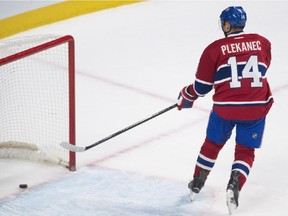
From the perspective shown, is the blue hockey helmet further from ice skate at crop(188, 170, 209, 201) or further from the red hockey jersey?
ice skate at crop(188, 170, 209, 201)

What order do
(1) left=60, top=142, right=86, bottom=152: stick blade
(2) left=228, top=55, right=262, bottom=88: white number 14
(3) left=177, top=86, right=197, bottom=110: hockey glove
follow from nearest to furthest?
(2) left=228, top=55, right=262, bottom=88: white number 14 < (3) left=177, top=86, right=197, bottom=110: hockey glove < (1) left=60, top=142, right=86, bottom=152: stick blade

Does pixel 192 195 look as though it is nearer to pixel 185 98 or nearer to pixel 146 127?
pixel 185 98

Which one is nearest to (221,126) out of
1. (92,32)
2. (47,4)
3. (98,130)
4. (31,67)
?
(98,130)

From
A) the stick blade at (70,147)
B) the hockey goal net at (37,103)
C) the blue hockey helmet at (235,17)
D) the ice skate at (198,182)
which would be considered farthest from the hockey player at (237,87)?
the hockey goal net at (37,103)

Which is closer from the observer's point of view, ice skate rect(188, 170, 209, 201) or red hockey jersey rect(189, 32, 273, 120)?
red hockey jersey rect(189, 32, 273, 120)

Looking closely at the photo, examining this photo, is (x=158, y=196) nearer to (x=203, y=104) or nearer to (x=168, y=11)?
(x=203, y=104)

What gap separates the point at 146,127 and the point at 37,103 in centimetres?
63

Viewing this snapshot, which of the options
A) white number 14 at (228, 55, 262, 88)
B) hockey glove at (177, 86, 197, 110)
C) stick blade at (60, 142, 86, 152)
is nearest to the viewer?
white number 14 at (228, 55, 262, 88)

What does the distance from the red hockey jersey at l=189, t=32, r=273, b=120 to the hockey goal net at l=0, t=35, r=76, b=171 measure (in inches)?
30.2

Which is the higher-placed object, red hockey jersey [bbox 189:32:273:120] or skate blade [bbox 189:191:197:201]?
red hockey jersey [bbox 189:32:273:120]

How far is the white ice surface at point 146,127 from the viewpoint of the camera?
439cm

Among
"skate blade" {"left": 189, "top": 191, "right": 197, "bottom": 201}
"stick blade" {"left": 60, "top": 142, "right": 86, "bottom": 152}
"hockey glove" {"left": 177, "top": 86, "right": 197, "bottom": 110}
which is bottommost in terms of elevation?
"skate blade" {"left": 189, "top": 191, "right": 197, "bottom": 201}

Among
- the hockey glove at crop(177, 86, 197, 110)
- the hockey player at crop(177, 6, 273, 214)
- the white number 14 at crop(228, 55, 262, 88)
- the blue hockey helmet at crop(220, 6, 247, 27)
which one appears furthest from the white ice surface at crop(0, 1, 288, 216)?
the blue hockey helmet at crop(220, 6, 247, 27)

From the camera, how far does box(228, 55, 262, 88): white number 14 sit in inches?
162
